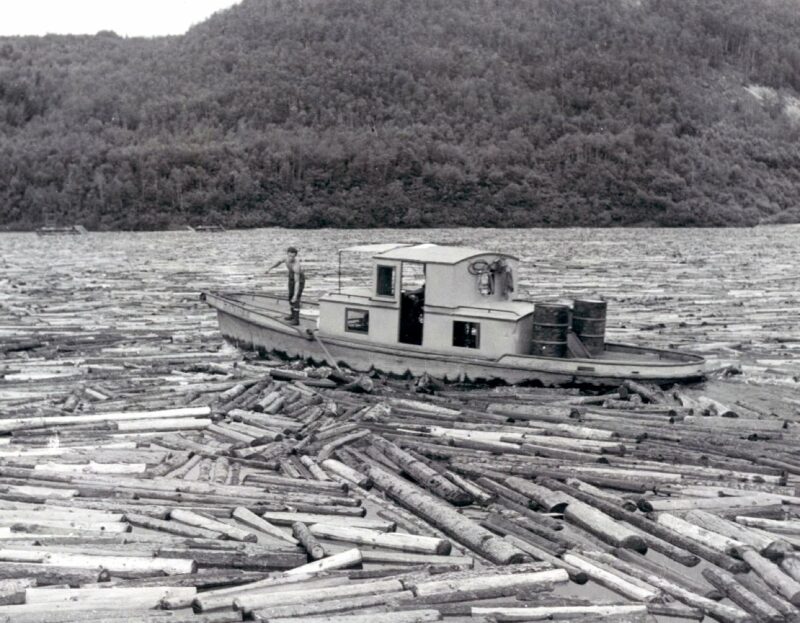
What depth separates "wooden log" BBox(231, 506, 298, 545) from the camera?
11.7 meters

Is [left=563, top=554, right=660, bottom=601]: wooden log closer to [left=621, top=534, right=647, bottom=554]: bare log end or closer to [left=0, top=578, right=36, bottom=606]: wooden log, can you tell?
[left=621, top=534, right=647, bottom=554]: bare log end

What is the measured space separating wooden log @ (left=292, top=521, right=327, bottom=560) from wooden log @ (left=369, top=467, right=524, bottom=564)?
1.72 meters

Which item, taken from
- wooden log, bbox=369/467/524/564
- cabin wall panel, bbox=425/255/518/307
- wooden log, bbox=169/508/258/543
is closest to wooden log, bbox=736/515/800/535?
wooden log, bbox=369/467/524/564

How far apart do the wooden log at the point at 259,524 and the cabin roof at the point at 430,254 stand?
36.8ft

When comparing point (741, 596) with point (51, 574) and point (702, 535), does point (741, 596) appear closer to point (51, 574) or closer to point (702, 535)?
point (702, 535)

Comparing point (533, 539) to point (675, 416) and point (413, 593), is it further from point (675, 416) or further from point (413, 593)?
point (675, 416)

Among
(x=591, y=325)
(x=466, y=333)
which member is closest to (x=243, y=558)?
(x=466, y=333)

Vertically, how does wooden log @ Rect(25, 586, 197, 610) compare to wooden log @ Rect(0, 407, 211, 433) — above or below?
below

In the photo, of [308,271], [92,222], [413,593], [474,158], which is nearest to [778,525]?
[413,593]

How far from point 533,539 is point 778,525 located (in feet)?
11.2

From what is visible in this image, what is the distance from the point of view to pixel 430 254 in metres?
23.4

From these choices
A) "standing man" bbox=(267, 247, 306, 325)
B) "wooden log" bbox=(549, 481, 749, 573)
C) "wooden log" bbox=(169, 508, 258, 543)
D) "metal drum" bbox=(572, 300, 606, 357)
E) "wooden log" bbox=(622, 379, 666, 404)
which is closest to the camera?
"wooden log" bbox=(549, 481, 749, 573)

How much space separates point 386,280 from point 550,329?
428 cm

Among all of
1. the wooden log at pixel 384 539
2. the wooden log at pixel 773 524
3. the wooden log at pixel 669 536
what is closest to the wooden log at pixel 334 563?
the wooden log at pixel 384 539
